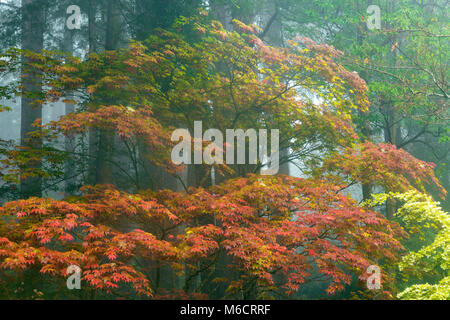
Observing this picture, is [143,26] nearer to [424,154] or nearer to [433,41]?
[433,41]

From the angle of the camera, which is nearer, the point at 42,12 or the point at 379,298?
the point at 379,298

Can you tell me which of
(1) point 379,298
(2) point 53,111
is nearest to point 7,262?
(1) point 379,298

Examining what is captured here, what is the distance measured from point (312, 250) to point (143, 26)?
6717 millimetres

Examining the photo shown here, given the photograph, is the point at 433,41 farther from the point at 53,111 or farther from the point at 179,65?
the point at 53,111

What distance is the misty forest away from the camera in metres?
5.04

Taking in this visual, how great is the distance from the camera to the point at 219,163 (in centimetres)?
681

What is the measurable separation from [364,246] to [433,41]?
6.29m

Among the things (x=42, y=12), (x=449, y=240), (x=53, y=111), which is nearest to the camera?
(x=449, y=240)

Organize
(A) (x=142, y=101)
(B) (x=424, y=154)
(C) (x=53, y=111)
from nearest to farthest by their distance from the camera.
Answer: (A) (x=142, y=101) < (B) (x=424, y=154) < (C) (x=53, y=111)

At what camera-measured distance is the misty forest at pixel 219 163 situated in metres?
5.04
